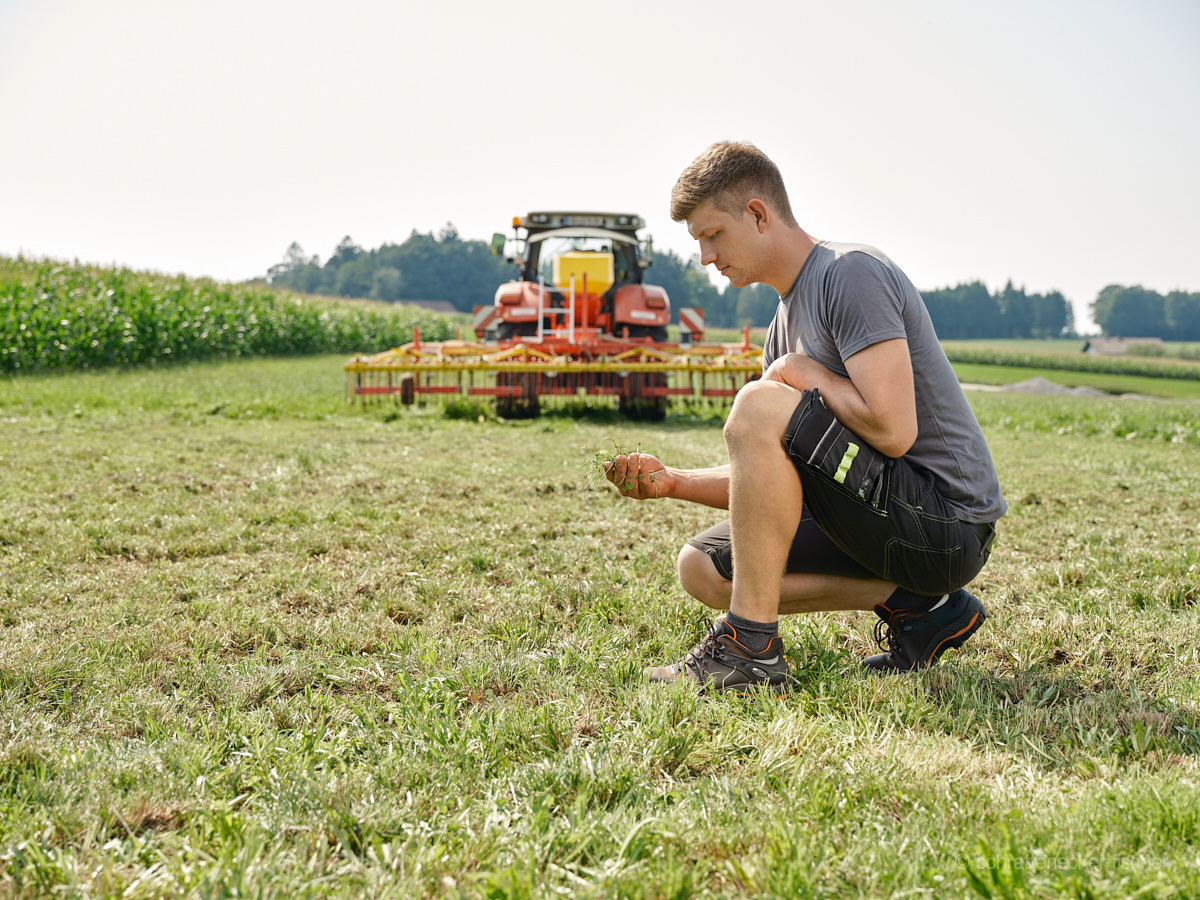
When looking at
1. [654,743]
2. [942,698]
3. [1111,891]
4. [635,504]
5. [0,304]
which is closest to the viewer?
[1111,891]

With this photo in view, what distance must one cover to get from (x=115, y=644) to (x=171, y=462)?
137 inches

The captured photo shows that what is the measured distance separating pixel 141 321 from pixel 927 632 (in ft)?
54.5

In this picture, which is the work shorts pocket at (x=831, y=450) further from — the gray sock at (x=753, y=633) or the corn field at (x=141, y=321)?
the corn field at (x=141, y=321)

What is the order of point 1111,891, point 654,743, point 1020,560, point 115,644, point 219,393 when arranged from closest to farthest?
point 1111,891, point 654,743, point 115,644, point 1020,560, point 219,393

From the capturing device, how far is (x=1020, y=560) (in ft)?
12.1

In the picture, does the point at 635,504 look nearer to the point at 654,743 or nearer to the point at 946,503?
the point at 946,503

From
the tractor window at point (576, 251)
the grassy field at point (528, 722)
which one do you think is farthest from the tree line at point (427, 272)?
the grassy field at point (528, 722)

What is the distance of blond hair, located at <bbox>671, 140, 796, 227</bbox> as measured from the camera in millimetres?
2246

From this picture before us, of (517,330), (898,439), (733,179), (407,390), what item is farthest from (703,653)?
(517,330)

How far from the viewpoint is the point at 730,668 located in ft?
7.24

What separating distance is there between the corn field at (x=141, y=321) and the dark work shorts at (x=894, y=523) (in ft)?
49.1

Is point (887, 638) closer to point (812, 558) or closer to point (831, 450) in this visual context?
point (812, 558)

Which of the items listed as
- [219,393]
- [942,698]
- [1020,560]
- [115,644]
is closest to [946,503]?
[942,698]

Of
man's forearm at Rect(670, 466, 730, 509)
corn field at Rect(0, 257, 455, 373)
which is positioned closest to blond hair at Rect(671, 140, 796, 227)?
→ man's forearm at Rect(670, 466, 730, 509)
